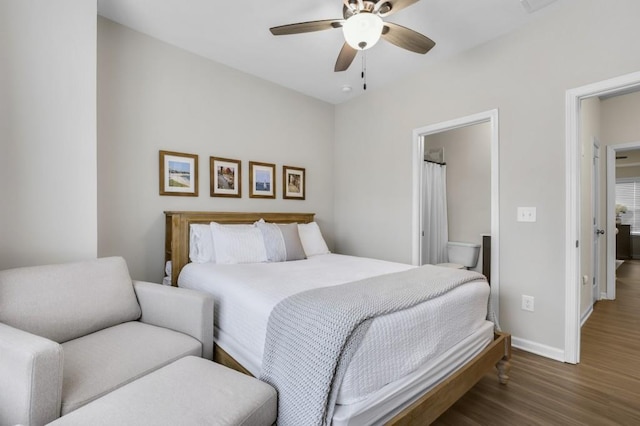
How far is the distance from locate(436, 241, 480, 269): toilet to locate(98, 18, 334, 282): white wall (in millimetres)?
2438

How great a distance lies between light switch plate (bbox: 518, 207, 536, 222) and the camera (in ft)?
8.23

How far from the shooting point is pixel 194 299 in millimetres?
1761

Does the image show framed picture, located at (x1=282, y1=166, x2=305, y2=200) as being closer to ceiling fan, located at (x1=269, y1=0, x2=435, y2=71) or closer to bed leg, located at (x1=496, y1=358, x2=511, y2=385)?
ceiling fan, located at (x1=269, y1=0, x2=435, y2=71)

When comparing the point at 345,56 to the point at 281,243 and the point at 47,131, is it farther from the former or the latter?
the point at 47,131

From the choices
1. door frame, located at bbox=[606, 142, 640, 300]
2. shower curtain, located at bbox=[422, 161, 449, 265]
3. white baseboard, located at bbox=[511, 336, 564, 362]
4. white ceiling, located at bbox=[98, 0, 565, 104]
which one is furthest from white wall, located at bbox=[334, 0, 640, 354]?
door frame, located at bbox=[606, 142, 640, 300]

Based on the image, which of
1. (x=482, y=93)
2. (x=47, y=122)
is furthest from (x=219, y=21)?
(x=482, y=93)

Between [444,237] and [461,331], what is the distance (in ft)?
9.25

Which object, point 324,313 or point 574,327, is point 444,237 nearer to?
point 574,327

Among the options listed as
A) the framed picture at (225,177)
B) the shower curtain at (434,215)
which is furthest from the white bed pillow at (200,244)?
the shower curtain at (434,215)

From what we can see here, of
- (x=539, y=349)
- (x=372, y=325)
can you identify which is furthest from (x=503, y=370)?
(x=372, y=325)

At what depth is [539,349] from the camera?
2475 millimetres

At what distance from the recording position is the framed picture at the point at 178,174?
9.32 ft

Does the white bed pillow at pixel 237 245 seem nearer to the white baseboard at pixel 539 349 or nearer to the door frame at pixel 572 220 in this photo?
the white baseboard at pixel 539 349

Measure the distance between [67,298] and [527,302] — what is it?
10.7 ft
